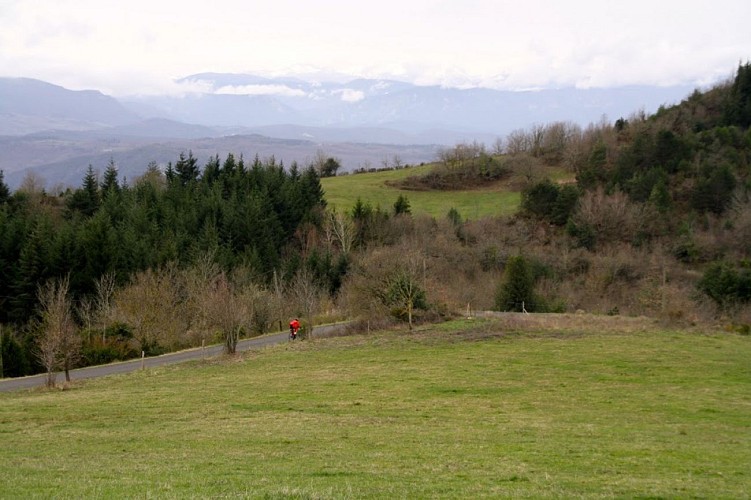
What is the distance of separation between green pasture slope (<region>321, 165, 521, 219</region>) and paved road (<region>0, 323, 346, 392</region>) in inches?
1844

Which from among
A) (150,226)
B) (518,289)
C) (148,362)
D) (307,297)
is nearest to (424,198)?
(150,226)

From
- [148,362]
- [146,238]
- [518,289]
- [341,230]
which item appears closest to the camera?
[148,362]

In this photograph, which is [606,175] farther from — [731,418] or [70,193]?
[731,418]

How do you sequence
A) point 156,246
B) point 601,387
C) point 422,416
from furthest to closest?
point 156,246, point 601,387, point 422,416

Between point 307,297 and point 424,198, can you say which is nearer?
point 307,297

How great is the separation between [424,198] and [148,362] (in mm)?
69507

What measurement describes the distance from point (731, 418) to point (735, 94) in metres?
94.7

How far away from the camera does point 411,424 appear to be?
19875 millimetres

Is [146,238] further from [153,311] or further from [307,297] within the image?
[307,297]

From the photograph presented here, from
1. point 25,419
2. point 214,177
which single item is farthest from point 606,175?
point 25,419

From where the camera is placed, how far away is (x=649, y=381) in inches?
1047

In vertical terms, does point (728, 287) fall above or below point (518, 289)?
above

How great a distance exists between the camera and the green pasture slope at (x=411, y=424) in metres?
12.2

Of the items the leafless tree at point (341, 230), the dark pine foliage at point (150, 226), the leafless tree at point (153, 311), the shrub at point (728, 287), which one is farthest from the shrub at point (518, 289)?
the leafless tree at point (341, 230)
